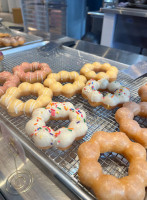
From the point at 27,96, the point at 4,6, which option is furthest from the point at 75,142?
the point at 4,6

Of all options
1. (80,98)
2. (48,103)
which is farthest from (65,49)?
(48,103)

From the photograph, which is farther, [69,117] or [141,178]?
[69,117]

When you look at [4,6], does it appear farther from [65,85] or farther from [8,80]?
[65,85]

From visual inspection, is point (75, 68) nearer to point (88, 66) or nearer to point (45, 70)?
point (88, 66)

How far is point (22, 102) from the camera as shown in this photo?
94cm

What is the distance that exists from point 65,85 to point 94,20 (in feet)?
10.3

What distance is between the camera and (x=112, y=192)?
544 mm

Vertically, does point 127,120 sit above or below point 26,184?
above

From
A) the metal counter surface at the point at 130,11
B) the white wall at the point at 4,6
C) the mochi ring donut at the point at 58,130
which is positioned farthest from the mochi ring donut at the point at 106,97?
the white wall at the point at 4,6

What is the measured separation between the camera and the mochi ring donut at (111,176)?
1.80ft

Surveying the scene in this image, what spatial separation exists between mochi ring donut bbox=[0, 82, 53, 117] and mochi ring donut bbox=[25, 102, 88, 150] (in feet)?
Result: 0.20

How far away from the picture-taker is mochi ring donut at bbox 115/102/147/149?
0.76m

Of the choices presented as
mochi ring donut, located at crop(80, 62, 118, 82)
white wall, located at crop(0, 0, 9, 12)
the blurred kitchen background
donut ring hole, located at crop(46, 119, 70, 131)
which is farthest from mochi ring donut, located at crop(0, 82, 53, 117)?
white wall, located at crop(0, 0, 9, 12)

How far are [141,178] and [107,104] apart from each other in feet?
1.50
